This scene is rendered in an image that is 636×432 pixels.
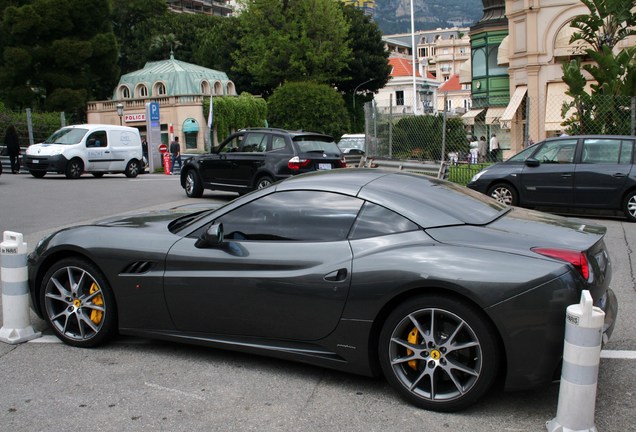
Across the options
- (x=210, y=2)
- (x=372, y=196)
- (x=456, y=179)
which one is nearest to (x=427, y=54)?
(x=210, y=2)

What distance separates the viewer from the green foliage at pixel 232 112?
56.7 m

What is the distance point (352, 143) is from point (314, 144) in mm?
15827

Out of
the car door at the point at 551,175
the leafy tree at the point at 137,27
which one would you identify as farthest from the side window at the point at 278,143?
the leafy tree at the point at 137,27

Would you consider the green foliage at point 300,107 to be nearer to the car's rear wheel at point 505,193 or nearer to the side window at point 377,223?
the car's rear wheel at point 505,193

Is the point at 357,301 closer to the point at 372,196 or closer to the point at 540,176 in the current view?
the point at 372,196

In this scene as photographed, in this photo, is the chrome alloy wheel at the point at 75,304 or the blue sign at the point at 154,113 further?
the blue sign at the point at 154,113

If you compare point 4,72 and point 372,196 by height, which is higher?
point 4,72

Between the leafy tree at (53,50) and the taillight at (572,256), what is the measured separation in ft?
146

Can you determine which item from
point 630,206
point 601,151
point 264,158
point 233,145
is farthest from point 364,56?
point 630,206

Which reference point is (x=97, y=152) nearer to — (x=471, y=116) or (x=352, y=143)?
(x=352, y=143)

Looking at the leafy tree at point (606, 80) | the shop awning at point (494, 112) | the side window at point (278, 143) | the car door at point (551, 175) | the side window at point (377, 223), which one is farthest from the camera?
the shop awning at point (494, 112)

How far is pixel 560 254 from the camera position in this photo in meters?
3.81

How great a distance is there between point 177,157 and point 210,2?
285ft

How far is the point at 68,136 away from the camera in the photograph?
22344 millimetres
